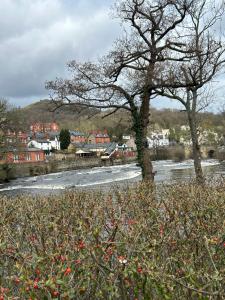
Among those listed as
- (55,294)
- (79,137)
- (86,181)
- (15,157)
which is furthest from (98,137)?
(55,294)

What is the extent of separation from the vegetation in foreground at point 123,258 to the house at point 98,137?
13204 centimetres

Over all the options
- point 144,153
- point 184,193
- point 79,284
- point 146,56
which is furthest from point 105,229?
point 146,56

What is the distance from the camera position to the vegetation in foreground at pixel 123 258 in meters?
3.41

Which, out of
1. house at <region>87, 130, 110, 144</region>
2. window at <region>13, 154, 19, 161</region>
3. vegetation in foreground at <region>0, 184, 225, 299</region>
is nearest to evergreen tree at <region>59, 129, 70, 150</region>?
house at <region>87, 130, 110, 144</region>

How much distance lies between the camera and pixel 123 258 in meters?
3.48

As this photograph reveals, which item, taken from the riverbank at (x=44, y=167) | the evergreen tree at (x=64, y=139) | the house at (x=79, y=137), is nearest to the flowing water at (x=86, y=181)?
the riverbank at (x=44, y=167)

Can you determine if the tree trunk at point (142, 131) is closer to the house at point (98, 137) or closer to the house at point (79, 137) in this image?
the house at point (79, 137)

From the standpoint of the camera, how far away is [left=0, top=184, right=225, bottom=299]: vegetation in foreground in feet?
11.2

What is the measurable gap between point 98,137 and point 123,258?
447 feet

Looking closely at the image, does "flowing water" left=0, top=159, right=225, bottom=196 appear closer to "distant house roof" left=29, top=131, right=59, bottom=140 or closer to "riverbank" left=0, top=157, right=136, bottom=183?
"riverbank" left=0, top=157, right=136, bottom=183

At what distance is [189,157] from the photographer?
A: 79.7 metres

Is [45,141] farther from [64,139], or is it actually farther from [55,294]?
[55,294]

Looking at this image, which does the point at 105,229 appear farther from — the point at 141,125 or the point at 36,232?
the point at 141,125

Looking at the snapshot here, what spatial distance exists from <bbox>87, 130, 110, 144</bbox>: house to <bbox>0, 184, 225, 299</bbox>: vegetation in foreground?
433ft
